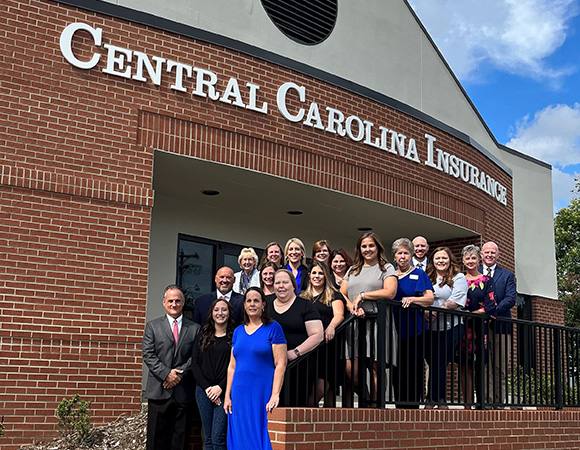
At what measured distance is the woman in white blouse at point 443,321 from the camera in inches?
295

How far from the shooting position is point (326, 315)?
677 centimetres

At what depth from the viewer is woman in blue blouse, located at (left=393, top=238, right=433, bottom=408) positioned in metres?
7.19

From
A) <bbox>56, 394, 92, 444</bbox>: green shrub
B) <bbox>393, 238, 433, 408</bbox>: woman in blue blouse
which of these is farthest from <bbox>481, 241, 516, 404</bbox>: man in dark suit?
<bbox>56, 394, 92, 444</bbox>: green shrub

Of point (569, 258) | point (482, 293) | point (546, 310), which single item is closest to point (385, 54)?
point (482, 293)

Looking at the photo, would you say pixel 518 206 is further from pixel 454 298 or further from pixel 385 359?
pixel 385 359

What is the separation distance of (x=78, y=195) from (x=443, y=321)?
13.9ft

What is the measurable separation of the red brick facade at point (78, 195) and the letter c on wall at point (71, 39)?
63 millimetres

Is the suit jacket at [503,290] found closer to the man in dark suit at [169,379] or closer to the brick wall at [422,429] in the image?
the brick wall at [422,429]

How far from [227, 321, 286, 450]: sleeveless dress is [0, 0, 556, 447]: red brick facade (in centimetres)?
286

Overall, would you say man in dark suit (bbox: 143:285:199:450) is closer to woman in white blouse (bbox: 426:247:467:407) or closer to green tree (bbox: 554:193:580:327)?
woman in white blouse (bbox: 426:247:467:407)

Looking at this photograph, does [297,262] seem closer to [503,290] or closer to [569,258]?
[503,290]

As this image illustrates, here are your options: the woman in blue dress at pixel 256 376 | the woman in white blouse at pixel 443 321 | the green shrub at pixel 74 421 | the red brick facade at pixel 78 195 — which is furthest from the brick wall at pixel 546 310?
the woman in blue dress at pixel 256 376

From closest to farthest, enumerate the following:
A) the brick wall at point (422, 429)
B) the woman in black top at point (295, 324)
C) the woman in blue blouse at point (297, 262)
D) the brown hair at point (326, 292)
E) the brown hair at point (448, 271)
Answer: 1. the brick wall at point (422, 429)
2. the woman in black top at point (295, 324)
3. the brown hair at point (326, 292)
4. the woman in blue blouse at point (297, 262)
5. the brown hair at point (448, 271)

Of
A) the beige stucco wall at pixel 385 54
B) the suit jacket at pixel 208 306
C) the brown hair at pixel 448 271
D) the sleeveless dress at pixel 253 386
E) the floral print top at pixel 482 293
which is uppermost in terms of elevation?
the beige stucco wall at pixel 385 54
